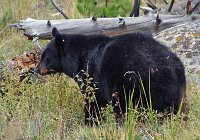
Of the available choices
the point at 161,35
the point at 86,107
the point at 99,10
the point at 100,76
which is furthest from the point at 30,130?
the point at 99,10

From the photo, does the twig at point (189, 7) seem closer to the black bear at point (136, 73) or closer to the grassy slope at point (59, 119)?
the grassy slope at point (59, 119)

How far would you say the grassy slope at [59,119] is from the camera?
5.07 m

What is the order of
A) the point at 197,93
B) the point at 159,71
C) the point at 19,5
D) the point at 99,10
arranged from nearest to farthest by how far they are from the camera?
1. the point at 159,71
2. the point at 197,93
3. the point at 99,10
4. the point at 19,5

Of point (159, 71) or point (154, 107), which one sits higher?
point (159, 71)

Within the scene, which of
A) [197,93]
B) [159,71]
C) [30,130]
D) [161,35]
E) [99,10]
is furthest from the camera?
[99,10]

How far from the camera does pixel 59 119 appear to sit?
5793 mm

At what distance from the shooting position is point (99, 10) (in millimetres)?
11367

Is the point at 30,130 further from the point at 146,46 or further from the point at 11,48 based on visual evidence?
the point at 11,48

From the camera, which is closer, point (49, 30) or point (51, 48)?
point (51, 48)

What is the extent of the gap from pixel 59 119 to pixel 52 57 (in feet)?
5.30

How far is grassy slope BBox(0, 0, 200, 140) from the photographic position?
5.07 metres

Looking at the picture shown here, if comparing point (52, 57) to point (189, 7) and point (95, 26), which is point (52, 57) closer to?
point (95, 26)

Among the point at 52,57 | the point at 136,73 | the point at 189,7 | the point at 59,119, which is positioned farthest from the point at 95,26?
the point at 59,119

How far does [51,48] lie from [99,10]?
4.32 m
